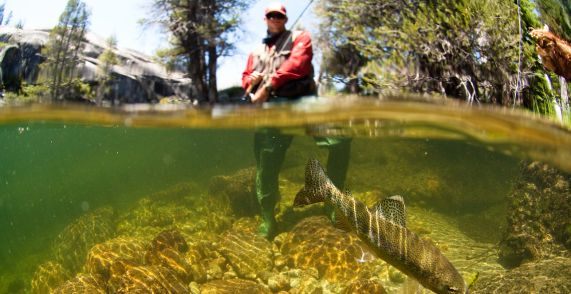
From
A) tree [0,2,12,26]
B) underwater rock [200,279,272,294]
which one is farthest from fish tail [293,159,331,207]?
tree [0,2,12,26]

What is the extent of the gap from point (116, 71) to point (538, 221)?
7.71 metres

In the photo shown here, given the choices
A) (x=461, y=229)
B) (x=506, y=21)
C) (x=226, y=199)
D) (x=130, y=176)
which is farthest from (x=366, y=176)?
(x=130, y=176)

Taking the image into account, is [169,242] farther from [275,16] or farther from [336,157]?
[275,16]

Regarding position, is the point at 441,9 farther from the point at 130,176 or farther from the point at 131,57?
the point at 130,176

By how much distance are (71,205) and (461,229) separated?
12700 mm

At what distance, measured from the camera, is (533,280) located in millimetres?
5922

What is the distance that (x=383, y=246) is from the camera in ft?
13.2

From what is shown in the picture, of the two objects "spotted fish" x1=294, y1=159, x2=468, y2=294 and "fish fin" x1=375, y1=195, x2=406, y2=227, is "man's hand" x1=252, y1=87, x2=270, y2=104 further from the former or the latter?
"fish fin" x1=375, y1=195, x2=406, y2=227

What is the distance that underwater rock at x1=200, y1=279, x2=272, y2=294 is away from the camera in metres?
6.44

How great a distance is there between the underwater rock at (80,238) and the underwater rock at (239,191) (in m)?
3.03

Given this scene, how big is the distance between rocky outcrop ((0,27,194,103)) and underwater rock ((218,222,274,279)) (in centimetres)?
392

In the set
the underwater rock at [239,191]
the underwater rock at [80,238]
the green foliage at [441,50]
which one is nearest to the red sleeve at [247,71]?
the green foliage at [441,50]

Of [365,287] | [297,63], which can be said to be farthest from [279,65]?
[365,287]

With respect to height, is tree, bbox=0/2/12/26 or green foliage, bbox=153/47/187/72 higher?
tree, bbox=0/2/12/26
